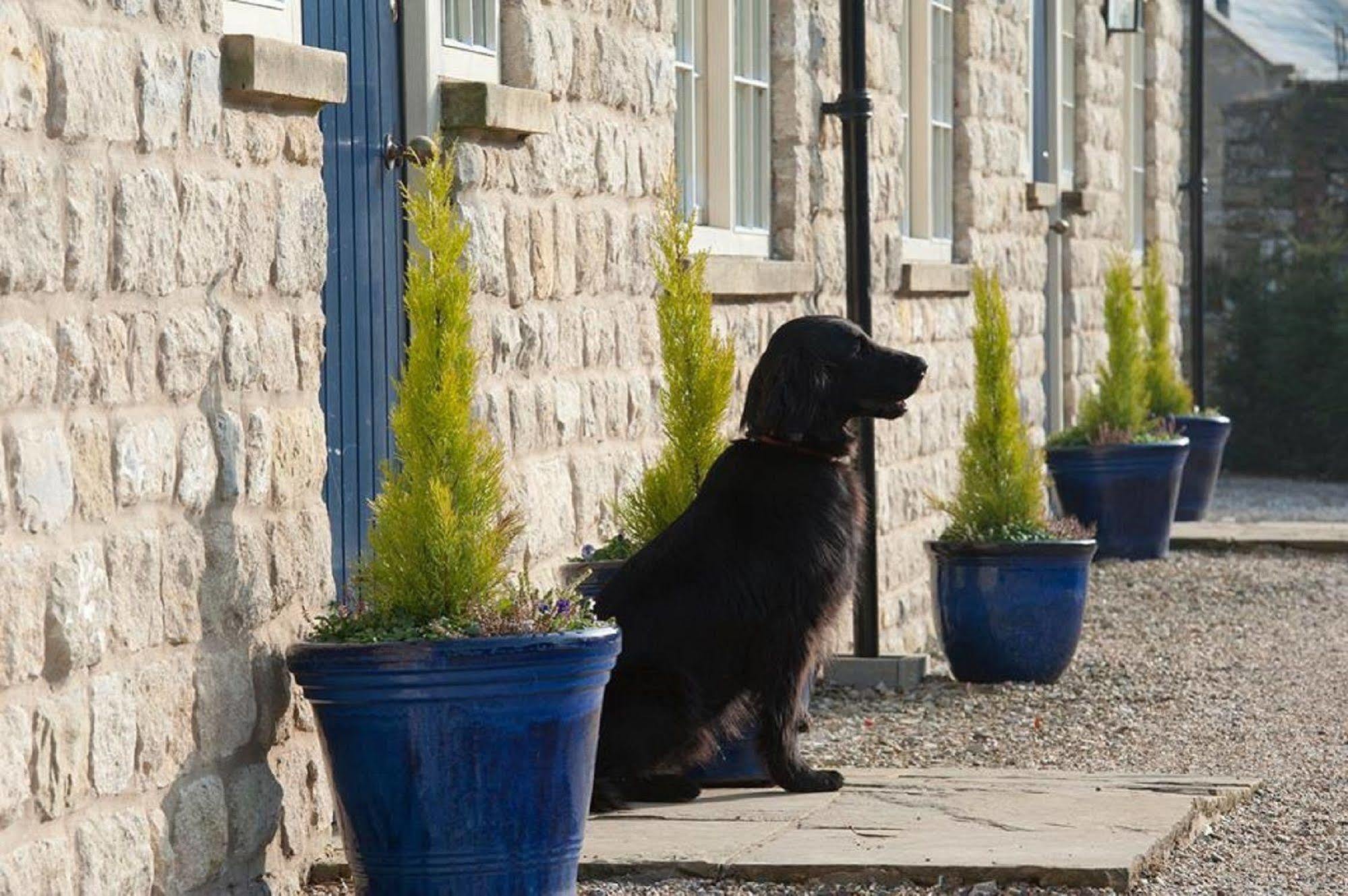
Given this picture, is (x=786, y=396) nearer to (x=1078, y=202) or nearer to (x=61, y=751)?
(x=61, y=751)

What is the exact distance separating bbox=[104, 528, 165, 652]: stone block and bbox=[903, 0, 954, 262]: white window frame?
6.75 m

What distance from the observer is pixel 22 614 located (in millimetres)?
4176

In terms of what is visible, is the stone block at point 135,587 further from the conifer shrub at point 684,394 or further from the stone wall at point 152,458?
the conifer shrub at point 684,394

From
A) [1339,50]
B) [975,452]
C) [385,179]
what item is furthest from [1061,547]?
[1339,50]

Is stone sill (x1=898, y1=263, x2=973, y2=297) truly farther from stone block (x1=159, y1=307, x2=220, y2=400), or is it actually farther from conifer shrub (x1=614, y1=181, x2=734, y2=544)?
stone block (x1=159, y1=307, x2=220, y2=400)

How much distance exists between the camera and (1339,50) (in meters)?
25.9

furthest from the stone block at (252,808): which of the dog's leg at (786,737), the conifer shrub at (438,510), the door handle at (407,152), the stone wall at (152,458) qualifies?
the door handle at (407,152)

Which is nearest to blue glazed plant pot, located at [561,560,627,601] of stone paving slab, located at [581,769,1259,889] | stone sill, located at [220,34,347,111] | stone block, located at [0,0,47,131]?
stone paving slab, located at [581,769,1259,889]

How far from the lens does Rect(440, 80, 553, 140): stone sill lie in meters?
6.26

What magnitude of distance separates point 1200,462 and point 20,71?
469 inches

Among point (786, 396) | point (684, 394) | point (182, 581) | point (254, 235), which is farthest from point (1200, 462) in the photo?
point (182, 581)

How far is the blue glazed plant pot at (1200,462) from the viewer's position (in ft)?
48.9

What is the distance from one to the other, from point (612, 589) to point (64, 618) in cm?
212

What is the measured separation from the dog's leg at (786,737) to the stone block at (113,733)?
2120mm
